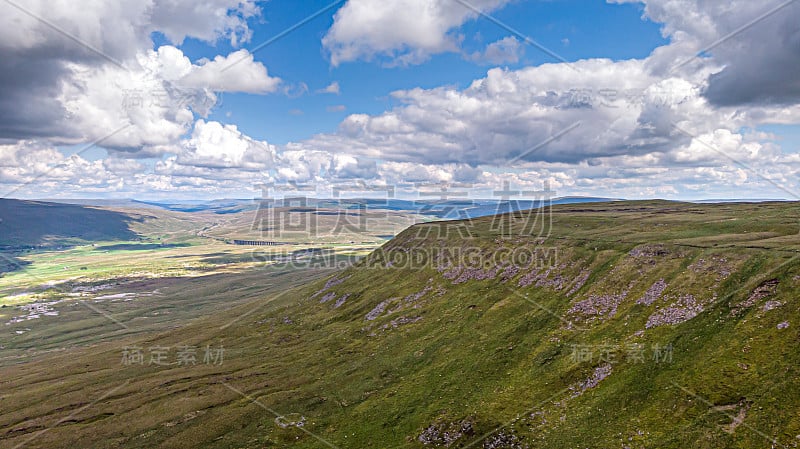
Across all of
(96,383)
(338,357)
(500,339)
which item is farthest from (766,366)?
(96,383)

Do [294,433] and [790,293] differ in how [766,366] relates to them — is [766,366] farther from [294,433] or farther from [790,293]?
[294,433]

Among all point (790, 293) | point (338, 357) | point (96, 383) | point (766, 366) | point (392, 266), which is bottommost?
point (96, 383)

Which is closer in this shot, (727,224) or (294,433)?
(294,433)

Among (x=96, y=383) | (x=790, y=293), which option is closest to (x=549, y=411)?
(x=790, y=293)

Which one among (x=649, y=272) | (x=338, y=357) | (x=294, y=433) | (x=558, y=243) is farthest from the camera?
(x=558, y=243)

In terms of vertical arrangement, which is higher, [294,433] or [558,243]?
[558,243]

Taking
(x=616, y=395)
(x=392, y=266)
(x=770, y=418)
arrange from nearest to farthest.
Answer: (x=770, y=418), (x=616, y=395), (x=392, y=266)

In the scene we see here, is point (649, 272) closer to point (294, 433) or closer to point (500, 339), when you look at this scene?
point (500, 339)
